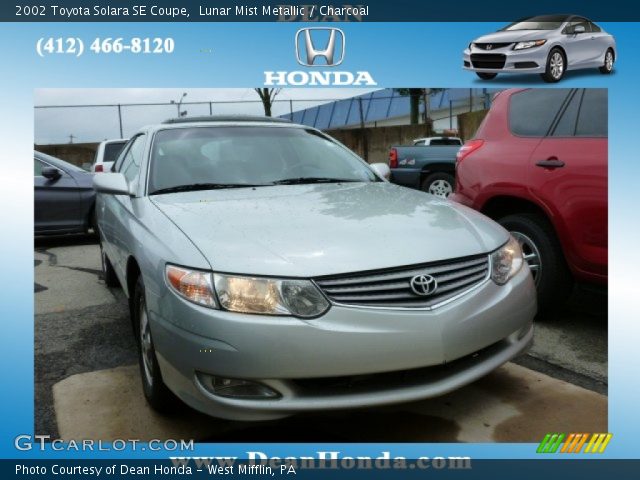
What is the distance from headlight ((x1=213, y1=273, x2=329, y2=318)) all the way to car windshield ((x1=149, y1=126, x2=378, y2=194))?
113cm

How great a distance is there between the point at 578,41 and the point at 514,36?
0.25 meters

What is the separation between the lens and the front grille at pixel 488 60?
2338 millimetres

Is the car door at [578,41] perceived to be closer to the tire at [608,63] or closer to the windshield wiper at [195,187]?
the tire at [608,63]

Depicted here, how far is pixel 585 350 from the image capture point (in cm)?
317

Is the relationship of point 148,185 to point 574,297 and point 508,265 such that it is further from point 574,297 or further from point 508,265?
point 574,297

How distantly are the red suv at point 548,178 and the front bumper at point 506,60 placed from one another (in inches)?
17.3

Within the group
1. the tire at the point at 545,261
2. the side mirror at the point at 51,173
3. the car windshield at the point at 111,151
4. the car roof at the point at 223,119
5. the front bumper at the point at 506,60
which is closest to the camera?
the front bumper at the point at 506,60

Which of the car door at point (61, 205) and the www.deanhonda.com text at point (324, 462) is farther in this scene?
the car door at point (61, 205)

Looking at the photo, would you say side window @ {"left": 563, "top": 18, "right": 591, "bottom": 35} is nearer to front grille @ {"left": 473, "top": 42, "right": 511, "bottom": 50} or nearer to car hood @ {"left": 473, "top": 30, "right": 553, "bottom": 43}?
car hood @ {"left": 473, "top": 30, "right": 553, "bottom": 43}

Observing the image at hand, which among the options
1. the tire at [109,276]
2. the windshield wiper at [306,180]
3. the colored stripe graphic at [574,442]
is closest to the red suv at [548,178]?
the windshield wiper at [306,180]

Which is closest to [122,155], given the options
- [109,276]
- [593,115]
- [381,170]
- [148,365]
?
[109,276]

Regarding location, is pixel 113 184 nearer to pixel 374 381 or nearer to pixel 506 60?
pixel 374 381

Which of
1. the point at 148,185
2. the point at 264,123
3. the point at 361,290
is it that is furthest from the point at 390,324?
the point at 264,123

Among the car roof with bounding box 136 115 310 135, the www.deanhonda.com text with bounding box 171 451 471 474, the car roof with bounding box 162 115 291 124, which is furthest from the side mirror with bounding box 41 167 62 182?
the www.deanhonda.com text with bounding box 171 451 471 474
